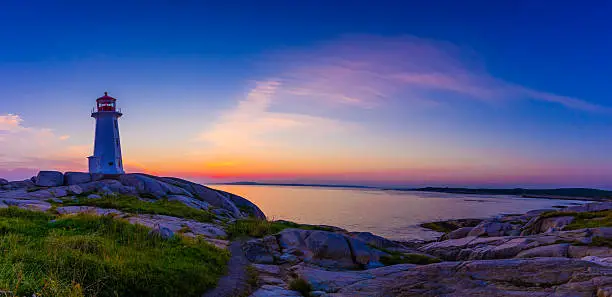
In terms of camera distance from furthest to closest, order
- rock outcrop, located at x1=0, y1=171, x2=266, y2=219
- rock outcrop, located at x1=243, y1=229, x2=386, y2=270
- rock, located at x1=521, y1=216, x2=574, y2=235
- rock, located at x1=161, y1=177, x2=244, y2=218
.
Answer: rock, located at x1=161, y1=177, x2=244, y2=218, rock outcrop, located at x1=0, y1=171, x2=266, y2=219, rock, located at x1=521, y1=216, x2=574, y2=235, rock outcrop, located at x1=243, y1=229, x2=386, y2=270

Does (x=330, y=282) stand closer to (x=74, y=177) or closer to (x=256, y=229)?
(x=256, y=229)

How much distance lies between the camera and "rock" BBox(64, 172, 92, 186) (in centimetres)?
3969

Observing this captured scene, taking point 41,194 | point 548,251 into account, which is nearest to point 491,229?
point 548,251

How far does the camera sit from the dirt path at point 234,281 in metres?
9.80

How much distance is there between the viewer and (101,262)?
8625 mm

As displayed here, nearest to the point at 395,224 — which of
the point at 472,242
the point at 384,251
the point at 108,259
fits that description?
the point at 472,242

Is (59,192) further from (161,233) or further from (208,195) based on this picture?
(161,233)

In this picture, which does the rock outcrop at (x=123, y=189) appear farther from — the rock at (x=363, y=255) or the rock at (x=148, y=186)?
the rock at (x=363, y=255)

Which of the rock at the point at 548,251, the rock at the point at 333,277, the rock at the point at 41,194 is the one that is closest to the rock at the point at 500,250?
the rock at the point at 548,251

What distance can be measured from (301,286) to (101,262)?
214 inches

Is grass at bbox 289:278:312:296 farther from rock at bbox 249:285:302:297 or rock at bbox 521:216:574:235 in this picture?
rock at bbox 521:216:574:235

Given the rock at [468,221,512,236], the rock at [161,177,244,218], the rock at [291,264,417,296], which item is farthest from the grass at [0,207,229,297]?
the rock at [468,221,512,236]

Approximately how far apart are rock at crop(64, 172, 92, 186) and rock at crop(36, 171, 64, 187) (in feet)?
1.66

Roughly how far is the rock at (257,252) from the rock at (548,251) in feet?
40.8
